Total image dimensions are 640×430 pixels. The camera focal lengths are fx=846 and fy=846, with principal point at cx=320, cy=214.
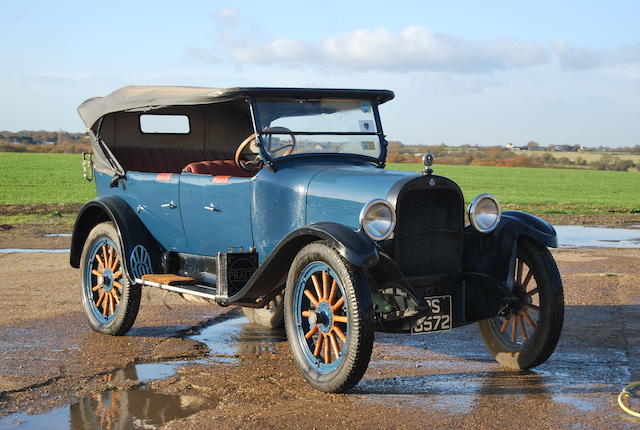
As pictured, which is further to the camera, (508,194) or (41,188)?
(508,194)

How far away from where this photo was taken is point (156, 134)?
27.7ft

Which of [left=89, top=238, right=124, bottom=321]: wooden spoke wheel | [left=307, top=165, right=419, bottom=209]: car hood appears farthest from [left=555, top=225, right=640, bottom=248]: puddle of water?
[left=307, top=165, right=419, bottom=209]: car hood

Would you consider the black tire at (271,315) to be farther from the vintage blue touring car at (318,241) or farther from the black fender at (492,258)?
the black fender at (492,258)

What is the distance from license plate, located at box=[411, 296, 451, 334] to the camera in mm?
5262

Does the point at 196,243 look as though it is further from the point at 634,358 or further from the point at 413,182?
the point at 634,358

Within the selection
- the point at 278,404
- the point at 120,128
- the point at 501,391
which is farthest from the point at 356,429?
the point at 120,128

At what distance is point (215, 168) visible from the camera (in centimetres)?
710

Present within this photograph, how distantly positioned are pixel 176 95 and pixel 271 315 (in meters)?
2.12

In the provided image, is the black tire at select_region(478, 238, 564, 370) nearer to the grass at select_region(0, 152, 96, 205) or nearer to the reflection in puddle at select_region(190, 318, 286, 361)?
the reflection in puddle at select_region(190, 318, 286, 361)

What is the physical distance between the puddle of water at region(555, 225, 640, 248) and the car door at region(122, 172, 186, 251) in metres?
9.00

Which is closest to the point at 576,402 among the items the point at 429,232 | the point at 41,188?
the point at 429,232

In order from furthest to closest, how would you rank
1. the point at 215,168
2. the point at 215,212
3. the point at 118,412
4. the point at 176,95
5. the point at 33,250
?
1. the point at 33,250
2. the point at 215,168
3. the point at 176,95
4. the point at 215,212
5. the point at 118,412

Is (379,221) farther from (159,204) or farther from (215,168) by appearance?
(159,204)

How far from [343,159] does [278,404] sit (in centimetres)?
230
